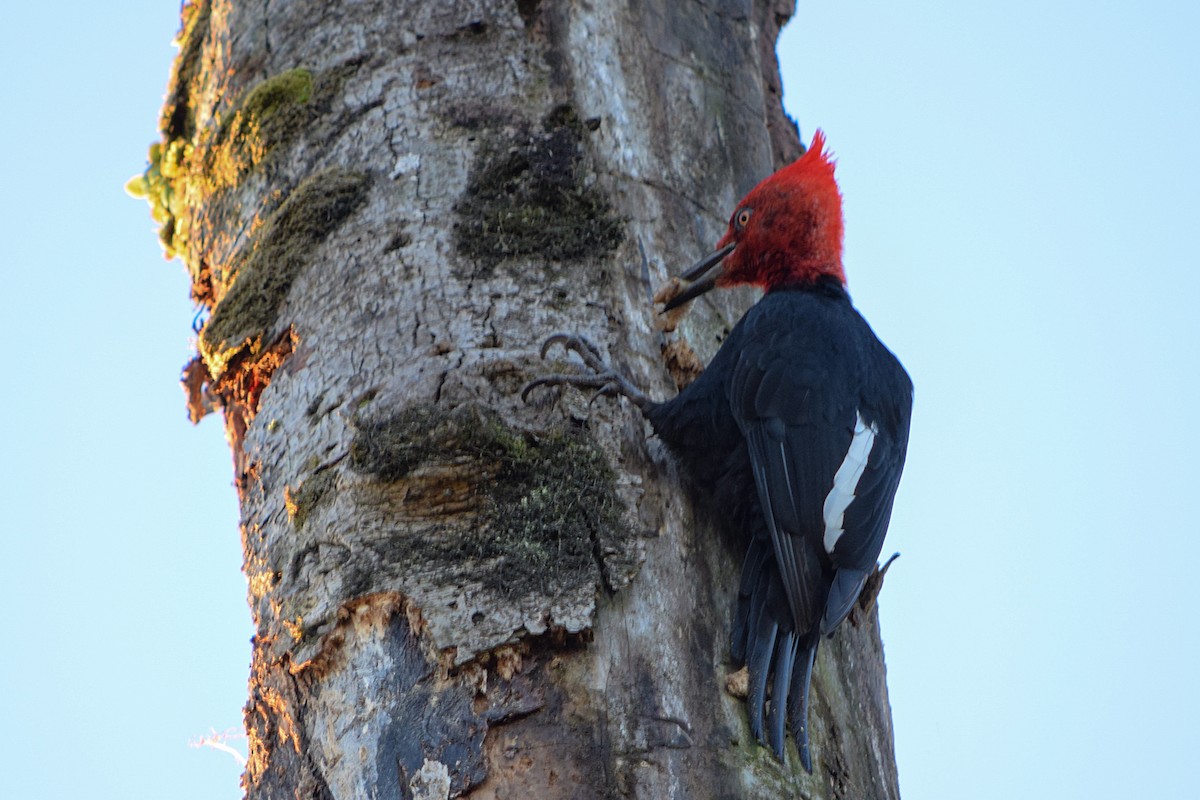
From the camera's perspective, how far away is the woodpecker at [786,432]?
2.33m

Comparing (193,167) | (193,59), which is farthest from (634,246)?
(193,59)

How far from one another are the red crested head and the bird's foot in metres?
0.48

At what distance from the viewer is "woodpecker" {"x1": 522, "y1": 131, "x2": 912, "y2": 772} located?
7.63ft

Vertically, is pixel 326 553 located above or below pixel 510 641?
above

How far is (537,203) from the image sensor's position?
2.69 m

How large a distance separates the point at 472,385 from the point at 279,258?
613mm

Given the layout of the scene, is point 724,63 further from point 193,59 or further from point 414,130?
point 193,59

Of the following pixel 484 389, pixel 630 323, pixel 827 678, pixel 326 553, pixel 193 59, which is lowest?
pixel 827 678

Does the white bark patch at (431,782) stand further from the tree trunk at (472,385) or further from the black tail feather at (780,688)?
the black tail feather at (780,688)

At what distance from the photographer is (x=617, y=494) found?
2.31 metres

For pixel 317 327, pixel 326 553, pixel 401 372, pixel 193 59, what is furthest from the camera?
pixel 193 59

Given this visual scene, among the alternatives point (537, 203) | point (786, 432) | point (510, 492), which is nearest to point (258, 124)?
point (537, 203)

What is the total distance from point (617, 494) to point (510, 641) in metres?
0.37

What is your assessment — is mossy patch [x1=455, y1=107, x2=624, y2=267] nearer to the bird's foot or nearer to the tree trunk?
the tree trunk
